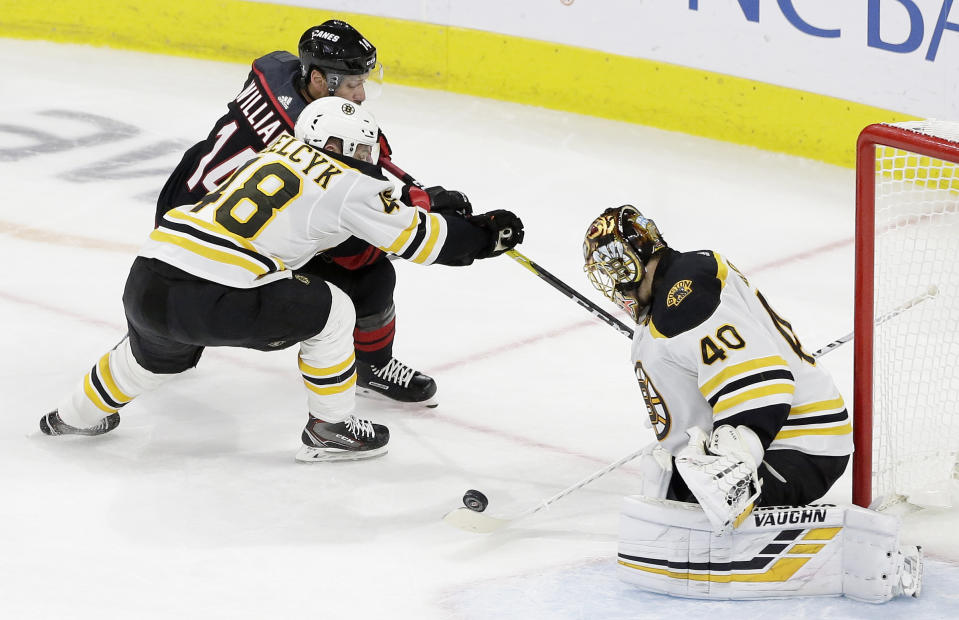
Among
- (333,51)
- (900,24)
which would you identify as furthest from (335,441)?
(900,24)

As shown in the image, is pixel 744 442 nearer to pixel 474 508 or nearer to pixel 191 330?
pixel 474 508

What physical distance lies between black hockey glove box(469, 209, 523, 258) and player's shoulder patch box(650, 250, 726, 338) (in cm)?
72

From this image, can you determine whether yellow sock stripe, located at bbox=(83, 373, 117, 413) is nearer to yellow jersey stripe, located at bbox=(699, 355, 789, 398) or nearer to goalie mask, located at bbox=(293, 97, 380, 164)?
goalie mask, located at bbox=(293, 97, 380, 164)

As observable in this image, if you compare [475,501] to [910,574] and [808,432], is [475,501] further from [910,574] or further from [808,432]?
[910,574]

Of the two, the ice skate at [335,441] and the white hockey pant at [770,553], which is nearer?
the white hockey pant at [770,553]

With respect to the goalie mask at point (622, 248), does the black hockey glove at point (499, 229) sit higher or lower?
higher

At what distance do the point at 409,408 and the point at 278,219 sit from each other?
801mm

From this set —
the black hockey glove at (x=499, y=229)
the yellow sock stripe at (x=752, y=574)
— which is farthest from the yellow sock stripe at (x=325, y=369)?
the yellow sock stripe at (x=752, y=574)

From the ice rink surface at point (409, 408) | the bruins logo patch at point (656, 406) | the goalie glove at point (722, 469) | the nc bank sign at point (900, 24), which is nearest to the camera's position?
the goalie glove at point (722, 469)

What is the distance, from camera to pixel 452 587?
270cm

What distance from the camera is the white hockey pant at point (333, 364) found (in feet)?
10.2

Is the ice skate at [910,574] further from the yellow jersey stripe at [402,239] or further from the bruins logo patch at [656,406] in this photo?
the yellow jersey stripe at [402,239]

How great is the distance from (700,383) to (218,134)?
161cm

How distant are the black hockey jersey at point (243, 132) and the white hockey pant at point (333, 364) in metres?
0.59
